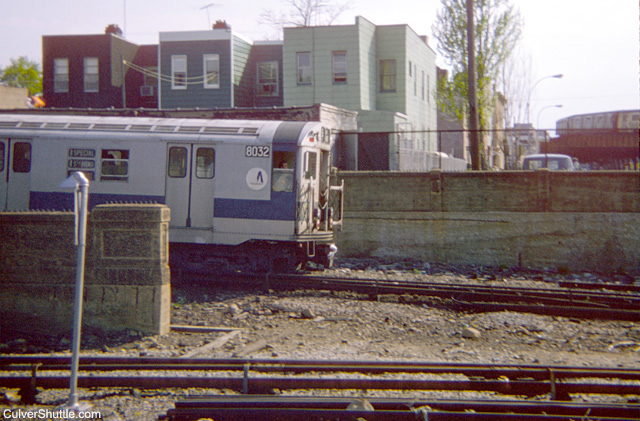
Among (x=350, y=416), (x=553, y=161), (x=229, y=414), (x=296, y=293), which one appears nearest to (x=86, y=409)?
(x=229, y=414)

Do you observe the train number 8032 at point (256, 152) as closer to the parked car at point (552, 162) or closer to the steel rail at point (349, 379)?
the steel rail at point (349, 379)

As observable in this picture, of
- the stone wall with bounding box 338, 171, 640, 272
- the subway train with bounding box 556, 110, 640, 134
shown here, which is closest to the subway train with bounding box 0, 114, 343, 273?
Answer: the stone wall with bounding box 338, 171, 640, 272

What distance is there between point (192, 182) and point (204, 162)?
502mm

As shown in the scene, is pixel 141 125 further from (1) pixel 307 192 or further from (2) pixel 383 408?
(2) pixel 383 408

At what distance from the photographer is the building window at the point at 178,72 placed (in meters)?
28.3

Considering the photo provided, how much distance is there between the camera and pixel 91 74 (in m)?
30.4

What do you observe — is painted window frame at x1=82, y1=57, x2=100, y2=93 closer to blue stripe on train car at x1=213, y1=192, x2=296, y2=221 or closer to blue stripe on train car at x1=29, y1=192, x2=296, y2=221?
blue stripe on train car at x1=29, y1=192, x2=296, y2=221

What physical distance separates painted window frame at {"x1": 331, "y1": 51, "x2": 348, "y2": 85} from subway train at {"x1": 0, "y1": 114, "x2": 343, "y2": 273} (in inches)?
557

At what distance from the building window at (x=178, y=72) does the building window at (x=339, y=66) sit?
7.72 m

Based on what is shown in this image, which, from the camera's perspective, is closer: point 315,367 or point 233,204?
point 315,367

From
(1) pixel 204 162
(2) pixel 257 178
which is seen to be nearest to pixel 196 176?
(1) pixel 204 162

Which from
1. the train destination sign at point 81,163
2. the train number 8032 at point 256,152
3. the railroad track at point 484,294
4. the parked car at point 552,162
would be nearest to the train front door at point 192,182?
the train number 8032 at point 256,152

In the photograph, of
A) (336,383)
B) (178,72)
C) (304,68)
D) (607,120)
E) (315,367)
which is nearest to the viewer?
(336,383)

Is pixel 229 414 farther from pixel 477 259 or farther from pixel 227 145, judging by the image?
pixel 477 259
